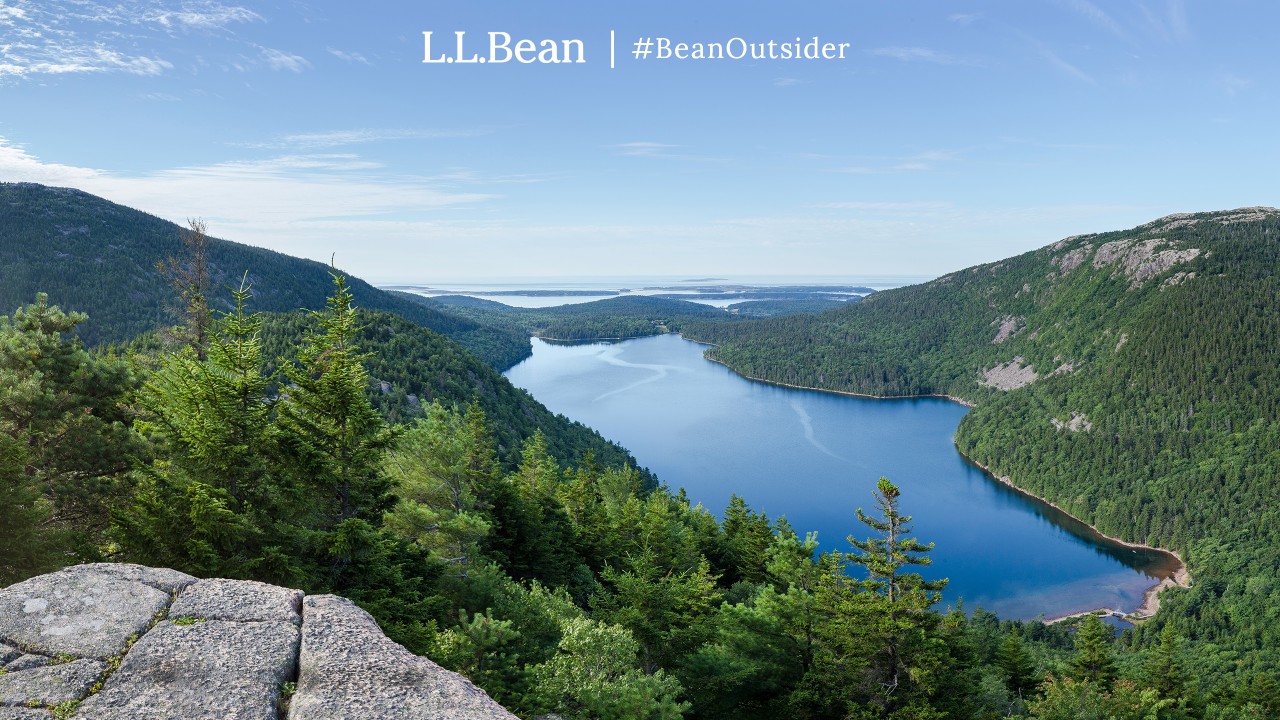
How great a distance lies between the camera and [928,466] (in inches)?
6944

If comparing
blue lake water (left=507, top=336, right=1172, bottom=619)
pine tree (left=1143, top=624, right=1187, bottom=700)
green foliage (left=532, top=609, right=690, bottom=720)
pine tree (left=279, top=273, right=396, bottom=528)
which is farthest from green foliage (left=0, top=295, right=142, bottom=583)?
blue lake water (left=507, top=336, right=1172, bottom=619)

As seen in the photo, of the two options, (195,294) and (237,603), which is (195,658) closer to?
(237,603)

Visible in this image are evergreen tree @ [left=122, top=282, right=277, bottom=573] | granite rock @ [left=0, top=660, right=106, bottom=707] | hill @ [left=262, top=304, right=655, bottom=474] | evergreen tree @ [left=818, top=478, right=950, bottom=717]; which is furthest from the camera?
hill @ [left=262, top=304, right=655, bottom=474]

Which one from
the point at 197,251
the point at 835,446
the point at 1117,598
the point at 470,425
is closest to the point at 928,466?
the point at 835,446

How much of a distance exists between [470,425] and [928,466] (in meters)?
166

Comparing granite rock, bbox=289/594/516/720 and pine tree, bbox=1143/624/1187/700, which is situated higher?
granite rock, bbox=289/594/516/720

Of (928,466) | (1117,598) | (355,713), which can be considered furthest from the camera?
(928,466)

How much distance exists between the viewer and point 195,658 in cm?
796

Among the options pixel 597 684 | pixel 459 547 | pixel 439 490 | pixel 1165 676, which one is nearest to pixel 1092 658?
pixel 1165 676

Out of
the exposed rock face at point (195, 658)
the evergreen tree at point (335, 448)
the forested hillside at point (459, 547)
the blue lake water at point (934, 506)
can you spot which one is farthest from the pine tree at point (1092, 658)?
the exposed rock face at point (195, 658)

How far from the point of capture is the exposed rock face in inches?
285

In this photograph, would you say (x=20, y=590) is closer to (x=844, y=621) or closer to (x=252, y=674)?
(x=252, y=674)

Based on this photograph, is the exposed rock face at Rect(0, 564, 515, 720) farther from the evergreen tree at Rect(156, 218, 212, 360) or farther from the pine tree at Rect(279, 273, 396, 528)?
the evergreen tree at Rect(156, 218, 212, 360)

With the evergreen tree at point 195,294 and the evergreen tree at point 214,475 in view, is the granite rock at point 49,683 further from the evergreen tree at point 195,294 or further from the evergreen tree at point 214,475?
the evergreen tree at point 195,294
